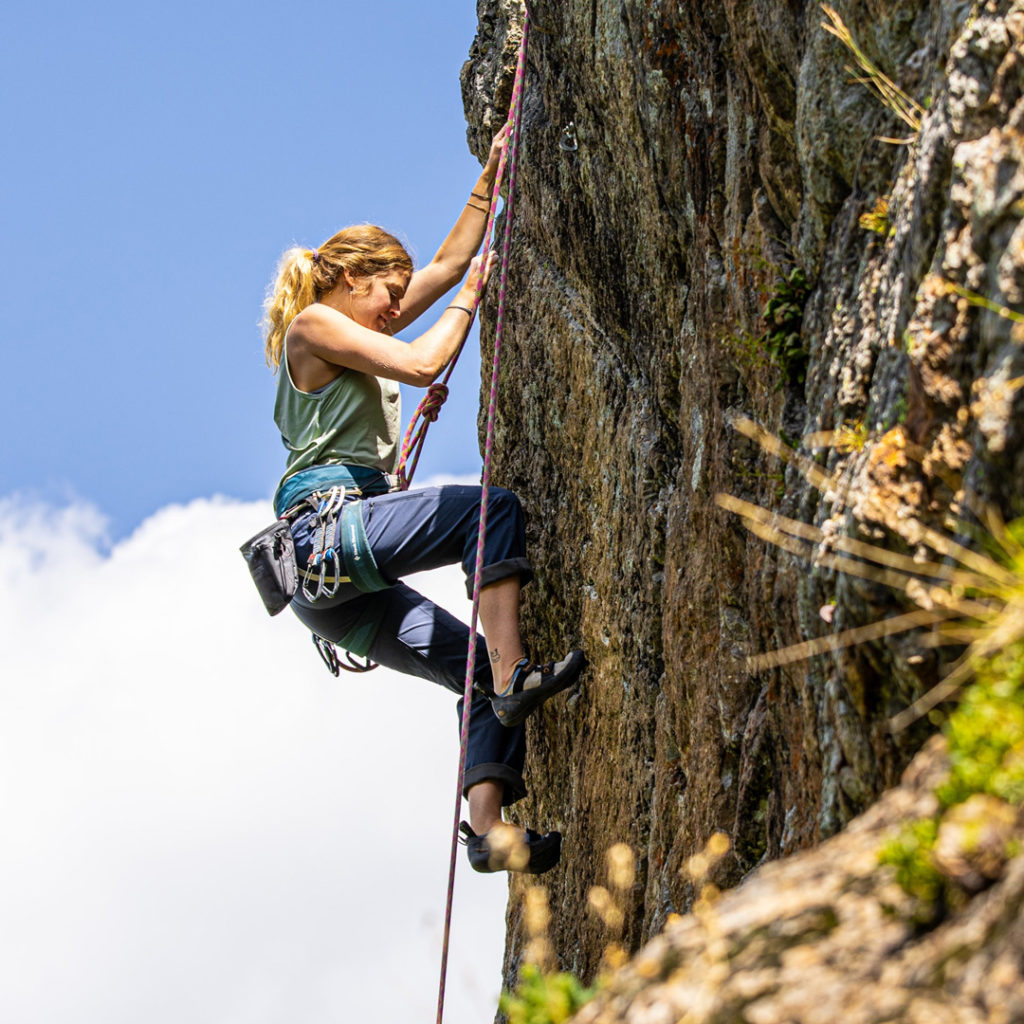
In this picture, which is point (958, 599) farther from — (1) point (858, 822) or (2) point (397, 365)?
(2) point (397, 365)

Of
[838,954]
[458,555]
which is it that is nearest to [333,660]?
[458,555]

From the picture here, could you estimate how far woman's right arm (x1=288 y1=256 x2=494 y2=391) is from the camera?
6168mm

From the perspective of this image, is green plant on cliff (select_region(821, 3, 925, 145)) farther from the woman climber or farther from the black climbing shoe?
the black climbing shoe

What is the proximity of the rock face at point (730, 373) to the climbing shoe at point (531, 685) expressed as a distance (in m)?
0.65

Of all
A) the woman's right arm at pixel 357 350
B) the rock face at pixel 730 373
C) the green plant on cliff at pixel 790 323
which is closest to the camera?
the rock face at pixel 730 373

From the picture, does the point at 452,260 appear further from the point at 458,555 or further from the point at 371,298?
the point at 458,555

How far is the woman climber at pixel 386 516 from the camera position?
19.7 feet

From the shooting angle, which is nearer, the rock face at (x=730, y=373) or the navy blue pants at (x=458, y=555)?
the rock face at (x=730, y=373)

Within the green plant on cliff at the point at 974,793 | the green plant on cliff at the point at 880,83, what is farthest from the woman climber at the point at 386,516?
the green plant on cliff at the point at 974,793

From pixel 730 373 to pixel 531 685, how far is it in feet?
5.47

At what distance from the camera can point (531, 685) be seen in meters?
5.84

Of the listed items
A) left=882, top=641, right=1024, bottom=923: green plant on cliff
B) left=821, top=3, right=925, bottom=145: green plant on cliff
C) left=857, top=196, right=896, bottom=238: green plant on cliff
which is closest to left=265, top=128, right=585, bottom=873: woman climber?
left=857, top=196, right=896, bottom=238: green plant on cliff

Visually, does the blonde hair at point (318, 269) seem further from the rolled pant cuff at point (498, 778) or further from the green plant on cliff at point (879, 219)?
the green plant on cliff at point (879, 219)

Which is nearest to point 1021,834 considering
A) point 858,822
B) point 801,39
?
point 858,822
